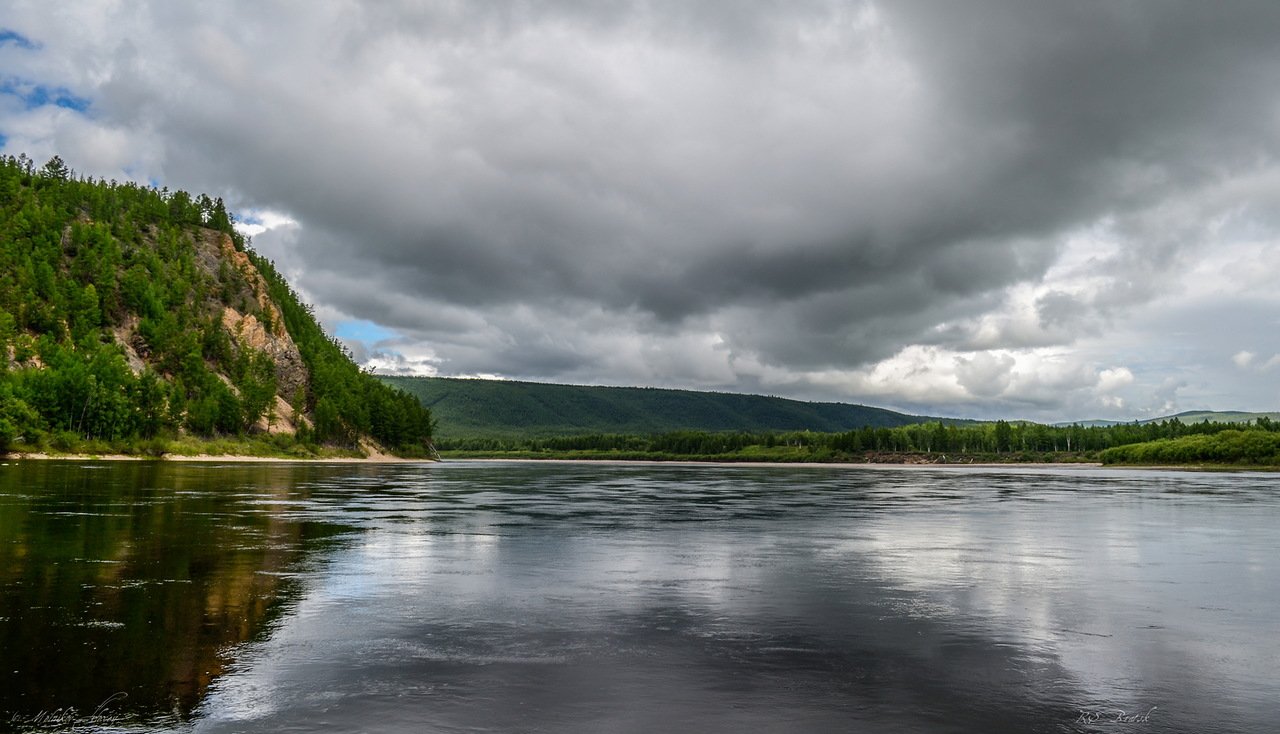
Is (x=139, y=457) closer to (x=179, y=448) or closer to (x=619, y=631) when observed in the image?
(x=179, y=448)

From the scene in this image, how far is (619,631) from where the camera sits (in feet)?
52.0

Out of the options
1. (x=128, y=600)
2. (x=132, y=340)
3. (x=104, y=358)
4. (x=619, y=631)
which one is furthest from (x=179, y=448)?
(x=619, y=631)

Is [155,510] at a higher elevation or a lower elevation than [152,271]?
lower

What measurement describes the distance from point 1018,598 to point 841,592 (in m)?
4.49

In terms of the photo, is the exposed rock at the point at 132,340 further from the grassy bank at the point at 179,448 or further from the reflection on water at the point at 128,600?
the reflection on water at the point at 128,600

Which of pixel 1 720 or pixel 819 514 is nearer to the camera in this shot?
pixel 1 720

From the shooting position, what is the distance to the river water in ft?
35.3

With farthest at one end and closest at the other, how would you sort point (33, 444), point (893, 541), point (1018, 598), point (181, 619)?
1. point (33, 444)
2. point (893, 541)
3. point (1018, 598)
4. point (181, 619)

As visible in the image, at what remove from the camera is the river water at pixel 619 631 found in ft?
35.3

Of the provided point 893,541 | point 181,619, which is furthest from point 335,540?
point 893,541

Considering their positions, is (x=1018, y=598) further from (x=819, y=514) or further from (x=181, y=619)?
(x=819, y=514)

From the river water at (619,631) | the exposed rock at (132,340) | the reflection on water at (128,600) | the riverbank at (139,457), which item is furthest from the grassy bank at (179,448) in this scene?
the river water at (619,631)

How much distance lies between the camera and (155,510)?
1578 inches

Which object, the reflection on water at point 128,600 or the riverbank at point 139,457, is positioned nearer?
the reflection on water at point 128,600
